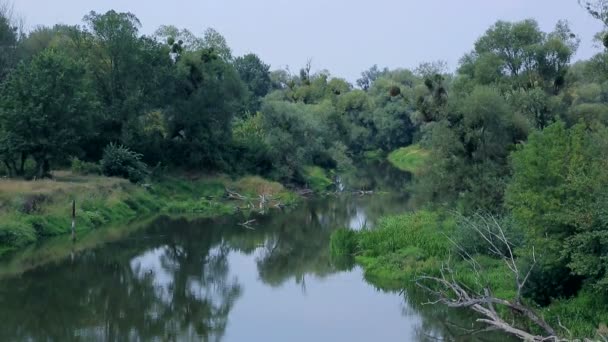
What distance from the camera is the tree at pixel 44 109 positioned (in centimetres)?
4234

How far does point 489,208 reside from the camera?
29.7 m

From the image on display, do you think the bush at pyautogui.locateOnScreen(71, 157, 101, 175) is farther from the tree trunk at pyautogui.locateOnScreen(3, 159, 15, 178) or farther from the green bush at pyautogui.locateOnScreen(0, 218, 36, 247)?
the green bush at pyautogui.locateOnScreen(0, 218, 36, 247)

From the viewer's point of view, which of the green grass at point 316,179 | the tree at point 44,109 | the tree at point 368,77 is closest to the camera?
the tree at point 44,109

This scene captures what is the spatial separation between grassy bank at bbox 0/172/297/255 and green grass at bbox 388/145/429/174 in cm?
2989

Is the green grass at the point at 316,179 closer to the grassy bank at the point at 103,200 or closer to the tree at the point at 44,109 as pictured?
the grassy bank at the point at 103,200

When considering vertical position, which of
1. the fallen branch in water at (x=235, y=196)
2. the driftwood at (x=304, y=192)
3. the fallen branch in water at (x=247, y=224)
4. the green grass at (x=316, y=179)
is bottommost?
the fallen branch in water at (x=247, y=224)

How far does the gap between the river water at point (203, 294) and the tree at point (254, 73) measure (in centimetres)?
6516

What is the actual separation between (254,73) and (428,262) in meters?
82.3

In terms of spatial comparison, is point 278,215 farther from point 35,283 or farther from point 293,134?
point 35,283

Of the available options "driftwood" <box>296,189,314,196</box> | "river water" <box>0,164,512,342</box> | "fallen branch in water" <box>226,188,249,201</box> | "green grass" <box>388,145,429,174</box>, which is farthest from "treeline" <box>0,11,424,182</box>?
"green grass" <box>388,145,429,174</box>

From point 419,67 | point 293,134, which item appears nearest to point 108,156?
point 293,134

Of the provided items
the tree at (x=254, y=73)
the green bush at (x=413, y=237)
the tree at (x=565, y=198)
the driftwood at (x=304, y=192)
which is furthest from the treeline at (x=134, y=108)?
the tree at (x=254, y=73)

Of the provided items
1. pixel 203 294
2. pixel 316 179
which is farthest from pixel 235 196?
pixel 203 294

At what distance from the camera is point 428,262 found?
27.5 meters
